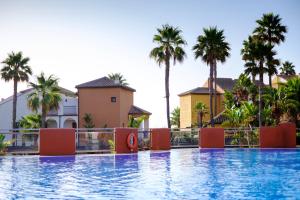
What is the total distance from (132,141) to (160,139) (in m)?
3.37

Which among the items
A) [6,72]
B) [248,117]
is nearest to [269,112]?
[248,117]

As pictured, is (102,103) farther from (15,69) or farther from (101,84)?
(15,69)

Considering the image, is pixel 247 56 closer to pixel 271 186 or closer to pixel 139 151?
pixel 139 151

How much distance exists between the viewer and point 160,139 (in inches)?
1101

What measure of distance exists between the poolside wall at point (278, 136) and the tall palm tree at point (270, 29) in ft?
40.2

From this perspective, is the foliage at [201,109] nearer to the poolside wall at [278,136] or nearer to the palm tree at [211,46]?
the palm tree at [211,46]

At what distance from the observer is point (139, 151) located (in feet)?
88.6

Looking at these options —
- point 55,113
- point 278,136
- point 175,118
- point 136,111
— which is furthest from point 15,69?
point 175,118

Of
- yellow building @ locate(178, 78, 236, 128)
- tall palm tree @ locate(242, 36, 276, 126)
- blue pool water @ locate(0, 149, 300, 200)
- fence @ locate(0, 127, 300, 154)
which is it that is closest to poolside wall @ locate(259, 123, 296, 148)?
fence @ locate(0, 127, 300, 154)

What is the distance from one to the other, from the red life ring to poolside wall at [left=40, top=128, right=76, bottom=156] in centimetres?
347

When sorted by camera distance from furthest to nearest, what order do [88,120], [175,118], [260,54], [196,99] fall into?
1. [175,118]
2. [196,99]
3. [88,120]
4. [260,54]

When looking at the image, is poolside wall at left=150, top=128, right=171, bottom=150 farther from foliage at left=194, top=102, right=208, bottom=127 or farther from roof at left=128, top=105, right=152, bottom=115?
foliage at left=194, top=102, right=208, bottom=127

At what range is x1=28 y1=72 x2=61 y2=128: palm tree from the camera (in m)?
38.2

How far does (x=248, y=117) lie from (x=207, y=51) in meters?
10.6
